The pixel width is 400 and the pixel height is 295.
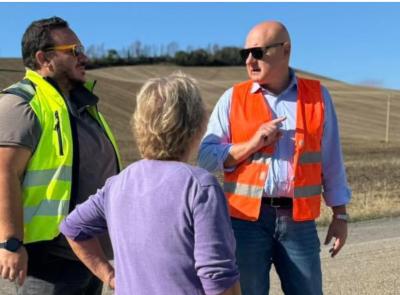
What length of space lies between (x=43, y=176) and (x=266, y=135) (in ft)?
3.39

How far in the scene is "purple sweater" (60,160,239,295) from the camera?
2143 millimetres

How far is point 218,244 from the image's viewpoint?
2.14 m

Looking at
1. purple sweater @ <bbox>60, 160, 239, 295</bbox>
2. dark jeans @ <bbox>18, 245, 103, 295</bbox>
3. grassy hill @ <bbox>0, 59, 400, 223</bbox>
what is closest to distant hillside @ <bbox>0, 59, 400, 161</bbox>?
grassy hill @ <bbox>0, 59, 400, 223</bbox>

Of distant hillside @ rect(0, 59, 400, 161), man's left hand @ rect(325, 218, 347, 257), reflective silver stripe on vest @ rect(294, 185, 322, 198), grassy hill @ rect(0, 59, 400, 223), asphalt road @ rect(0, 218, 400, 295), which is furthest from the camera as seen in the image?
distant hillside @ rect(0, 59, 400, 161)

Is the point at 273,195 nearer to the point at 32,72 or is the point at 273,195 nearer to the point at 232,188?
the point at 232,188

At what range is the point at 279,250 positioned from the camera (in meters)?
3.41

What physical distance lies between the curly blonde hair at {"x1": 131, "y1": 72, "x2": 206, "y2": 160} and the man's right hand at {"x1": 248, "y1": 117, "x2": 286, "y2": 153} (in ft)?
3.20

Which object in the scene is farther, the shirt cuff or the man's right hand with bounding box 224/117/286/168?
the shirt cuff

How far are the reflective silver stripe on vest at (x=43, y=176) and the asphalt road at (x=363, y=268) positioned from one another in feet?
10.2

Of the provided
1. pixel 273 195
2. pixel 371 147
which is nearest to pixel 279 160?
pixel 273 195

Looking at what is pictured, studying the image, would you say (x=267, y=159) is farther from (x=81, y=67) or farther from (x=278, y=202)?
(x=81, y=67)

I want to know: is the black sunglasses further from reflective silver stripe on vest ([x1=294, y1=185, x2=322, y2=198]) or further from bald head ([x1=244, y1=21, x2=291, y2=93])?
reflective silver stripe on vest ([x1=294, y1=185, x2=322, y2=198])

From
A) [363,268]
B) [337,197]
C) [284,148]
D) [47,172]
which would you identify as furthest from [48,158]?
[363,268]

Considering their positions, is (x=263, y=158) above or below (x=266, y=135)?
below
